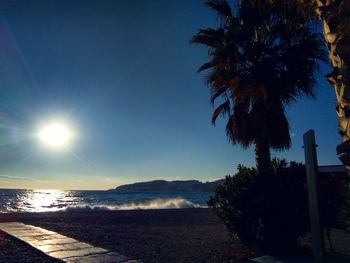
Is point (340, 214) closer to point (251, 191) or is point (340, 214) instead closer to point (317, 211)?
point (251, 191)

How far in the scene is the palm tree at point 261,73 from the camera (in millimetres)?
11742

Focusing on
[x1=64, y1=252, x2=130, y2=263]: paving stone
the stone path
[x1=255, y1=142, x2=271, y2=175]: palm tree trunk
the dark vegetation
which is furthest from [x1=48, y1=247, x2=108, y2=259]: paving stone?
[x1=255, y1=142, x2=271, y2=175]: palm tree trunk

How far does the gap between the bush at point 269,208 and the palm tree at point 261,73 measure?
13.0 feet

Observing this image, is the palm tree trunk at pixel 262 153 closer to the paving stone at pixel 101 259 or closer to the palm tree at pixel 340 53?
the paving stone at pixel 101 259

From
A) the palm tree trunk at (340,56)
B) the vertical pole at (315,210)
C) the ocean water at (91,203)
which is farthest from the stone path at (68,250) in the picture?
the ocean water at (91,203)

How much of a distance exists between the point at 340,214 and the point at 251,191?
2.98 meters

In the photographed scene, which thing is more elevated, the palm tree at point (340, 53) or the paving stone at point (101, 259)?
the palm tree at point (340, 53)

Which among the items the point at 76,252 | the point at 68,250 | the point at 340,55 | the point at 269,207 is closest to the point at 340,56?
the point at 340,55

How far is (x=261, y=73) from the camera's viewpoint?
11703mm

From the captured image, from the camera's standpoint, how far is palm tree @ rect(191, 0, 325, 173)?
1174 centimetres

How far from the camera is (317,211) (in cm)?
266

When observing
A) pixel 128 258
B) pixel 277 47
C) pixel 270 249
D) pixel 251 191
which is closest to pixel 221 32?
pixel 277 47

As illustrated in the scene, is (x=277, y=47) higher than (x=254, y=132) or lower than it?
higher

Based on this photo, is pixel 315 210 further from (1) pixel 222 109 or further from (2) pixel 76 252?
(1) pixel 222 109
